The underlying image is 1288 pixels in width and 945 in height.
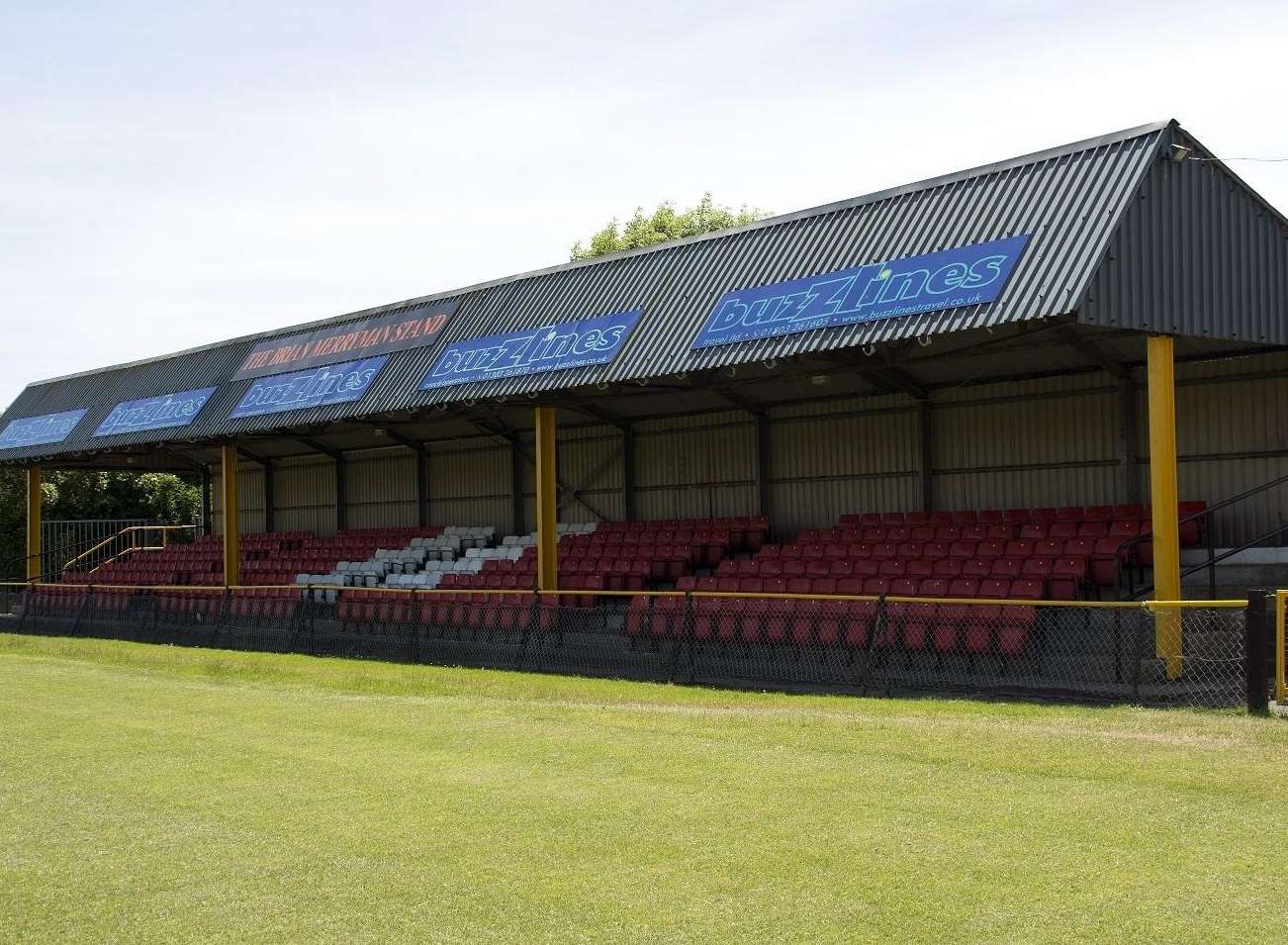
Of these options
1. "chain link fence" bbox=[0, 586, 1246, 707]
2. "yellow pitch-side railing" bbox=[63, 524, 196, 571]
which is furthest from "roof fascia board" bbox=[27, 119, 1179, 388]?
"yellow pitch-side railing" bbox=[63, 524, 196, 571]

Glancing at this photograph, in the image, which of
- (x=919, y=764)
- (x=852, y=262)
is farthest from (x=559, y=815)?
(x=852, y=262)

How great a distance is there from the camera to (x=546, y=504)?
2161 centimetres

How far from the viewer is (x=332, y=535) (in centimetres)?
3562

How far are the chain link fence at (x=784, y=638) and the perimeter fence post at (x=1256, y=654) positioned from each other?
0.56 feet

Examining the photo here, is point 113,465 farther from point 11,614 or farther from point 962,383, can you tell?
point 962,383

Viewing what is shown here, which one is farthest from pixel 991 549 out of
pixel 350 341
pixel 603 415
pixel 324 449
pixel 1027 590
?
pixel 324 449

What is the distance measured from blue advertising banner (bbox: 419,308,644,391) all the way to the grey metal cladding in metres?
7.91

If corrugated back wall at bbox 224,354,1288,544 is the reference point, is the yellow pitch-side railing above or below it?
below

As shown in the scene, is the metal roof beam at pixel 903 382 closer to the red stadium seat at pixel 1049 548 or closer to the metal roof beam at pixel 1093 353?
the metal roof beam at pixel 1093 353

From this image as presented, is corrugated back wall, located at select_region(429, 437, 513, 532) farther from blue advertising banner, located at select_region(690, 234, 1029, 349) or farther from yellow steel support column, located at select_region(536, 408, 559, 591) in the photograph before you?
blue advertising banner, located at select_region(690, 234, 1029, 349)

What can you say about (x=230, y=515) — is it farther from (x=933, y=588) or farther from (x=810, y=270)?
(x=933, y=588)

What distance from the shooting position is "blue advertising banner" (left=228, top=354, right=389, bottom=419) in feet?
84.6

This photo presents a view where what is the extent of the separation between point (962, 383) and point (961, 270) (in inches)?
236

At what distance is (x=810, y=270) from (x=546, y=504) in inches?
240
